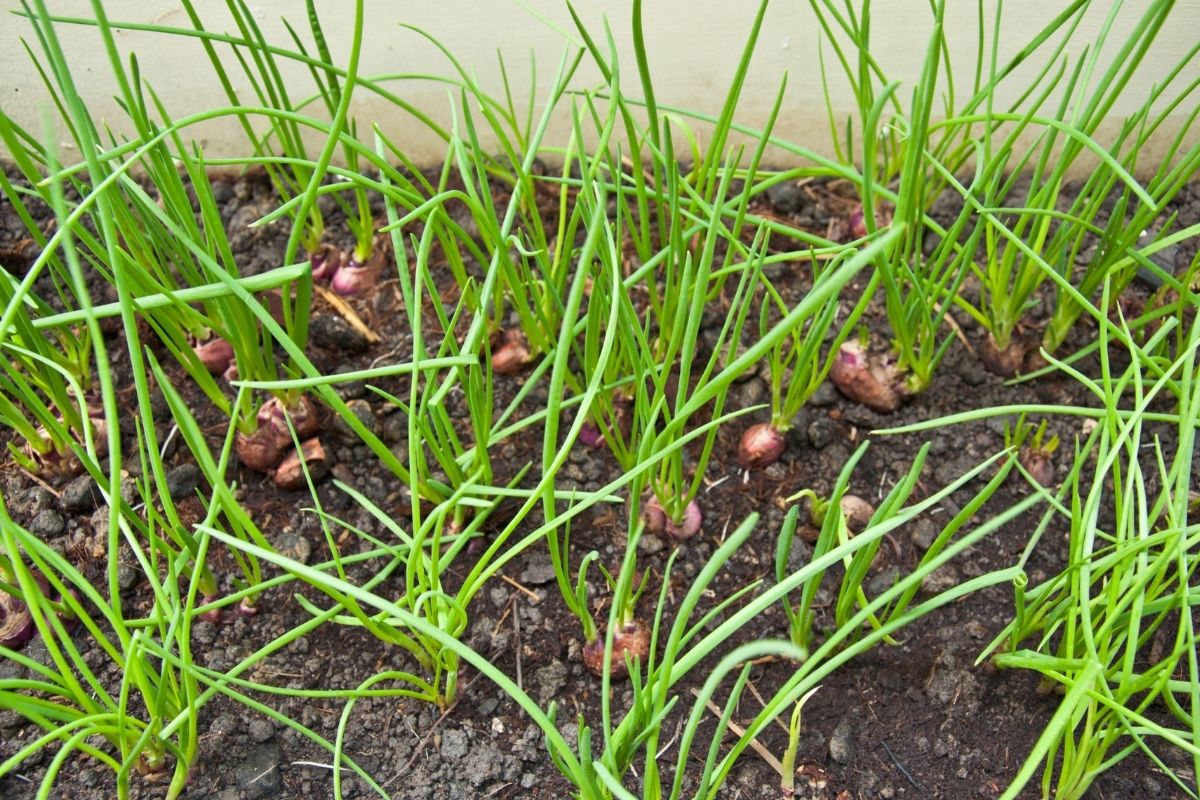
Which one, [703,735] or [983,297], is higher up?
[983,297]

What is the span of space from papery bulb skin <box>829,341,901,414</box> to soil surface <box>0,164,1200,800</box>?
16 millimetres

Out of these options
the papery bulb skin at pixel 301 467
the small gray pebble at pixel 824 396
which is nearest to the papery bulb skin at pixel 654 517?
the small gray pebble at pixel 824 396

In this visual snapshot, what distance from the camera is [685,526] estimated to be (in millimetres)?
1015

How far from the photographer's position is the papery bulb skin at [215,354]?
1104 mm

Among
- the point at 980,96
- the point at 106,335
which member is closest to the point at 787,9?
the point at 980,96

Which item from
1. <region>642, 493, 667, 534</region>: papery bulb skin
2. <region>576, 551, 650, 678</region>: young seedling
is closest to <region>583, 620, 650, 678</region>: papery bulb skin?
<region>576, 551, 650, 678</region>: young seedling

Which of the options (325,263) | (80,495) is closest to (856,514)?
(325,263)

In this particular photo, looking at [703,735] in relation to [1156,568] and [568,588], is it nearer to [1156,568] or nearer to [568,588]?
[568,588]

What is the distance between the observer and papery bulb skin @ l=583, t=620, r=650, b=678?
93 centimetres

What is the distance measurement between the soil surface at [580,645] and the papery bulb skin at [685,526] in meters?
0.01

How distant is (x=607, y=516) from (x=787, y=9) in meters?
0.65

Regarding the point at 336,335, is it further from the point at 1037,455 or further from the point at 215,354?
the point at 1037,455

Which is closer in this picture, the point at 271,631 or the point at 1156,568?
the point at 1156,568

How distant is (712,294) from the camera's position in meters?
1.05
